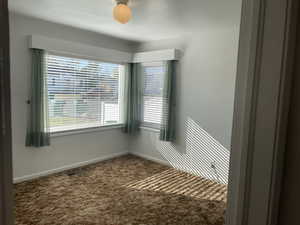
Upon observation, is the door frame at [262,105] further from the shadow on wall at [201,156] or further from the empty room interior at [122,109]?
the shadow on wall at [201,156]

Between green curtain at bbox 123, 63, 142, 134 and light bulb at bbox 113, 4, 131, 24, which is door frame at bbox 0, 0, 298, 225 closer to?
light bulb at bbox 113, 4, 131, 24

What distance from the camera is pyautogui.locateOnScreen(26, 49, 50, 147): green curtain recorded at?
3.25m

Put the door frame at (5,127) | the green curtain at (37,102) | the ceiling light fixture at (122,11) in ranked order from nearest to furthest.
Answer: the door frame at (5,127) < the ceiling light fixture at (122,11) < the green curtain at (37,102)

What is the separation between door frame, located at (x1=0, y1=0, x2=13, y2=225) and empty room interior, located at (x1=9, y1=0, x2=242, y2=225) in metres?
1.96

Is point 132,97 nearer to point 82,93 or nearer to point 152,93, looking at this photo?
point 152,93

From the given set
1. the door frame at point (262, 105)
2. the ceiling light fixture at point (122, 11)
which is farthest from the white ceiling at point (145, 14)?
the door frame at point (262, 105)

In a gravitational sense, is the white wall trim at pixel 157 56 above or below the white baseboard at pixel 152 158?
above

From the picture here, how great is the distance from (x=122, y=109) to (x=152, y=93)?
2.49 ft

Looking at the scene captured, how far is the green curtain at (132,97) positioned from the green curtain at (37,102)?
68.5 inches

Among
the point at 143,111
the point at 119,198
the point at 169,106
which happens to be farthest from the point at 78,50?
the point at 119,198

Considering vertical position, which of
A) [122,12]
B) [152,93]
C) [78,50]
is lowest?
[152,93]

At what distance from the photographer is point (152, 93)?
14.7 ft

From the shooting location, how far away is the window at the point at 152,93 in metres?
4.36

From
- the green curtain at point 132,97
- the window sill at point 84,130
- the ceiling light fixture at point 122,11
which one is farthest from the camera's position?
the green curtain at point 132,97
